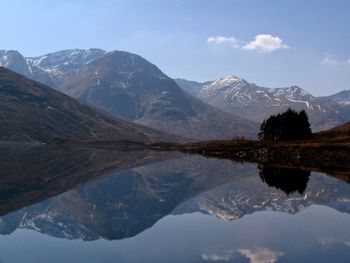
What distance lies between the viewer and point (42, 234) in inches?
1574

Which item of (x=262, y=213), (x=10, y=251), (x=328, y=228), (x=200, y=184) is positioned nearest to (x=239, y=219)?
(x=262, y=213)

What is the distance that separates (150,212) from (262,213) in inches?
544

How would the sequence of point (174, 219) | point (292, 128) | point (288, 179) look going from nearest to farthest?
point (174, 219) → point (288, 179) → point (292, 128)

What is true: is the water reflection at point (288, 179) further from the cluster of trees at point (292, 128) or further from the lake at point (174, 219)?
the cluster of trees at point (292, 128)

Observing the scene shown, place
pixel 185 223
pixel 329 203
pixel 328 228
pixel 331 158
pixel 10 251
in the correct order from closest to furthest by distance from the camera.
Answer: pixel 10 251, pixel 328 228, pixel 185 223, pixel 329 203, pixel 331 158

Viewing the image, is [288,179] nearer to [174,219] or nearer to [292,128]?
[174,219]

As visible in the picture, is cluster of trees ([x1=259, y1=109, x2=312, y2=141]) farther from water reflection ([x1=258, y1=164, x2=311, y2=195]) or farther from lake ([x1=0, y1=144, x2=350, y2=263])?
lake ([x1=0, y1=144, x2=350, y2=263])

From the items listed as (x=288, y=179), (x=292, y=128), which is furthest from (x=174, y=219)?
(x=292, y=128)

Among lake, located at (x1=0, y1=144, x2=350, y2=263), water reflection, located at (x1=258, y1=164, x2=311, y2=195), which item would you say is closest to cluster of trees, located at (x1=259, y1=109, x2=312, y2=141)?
water reflection, located at (x1=258, y1=164, x2=311, y2=195)

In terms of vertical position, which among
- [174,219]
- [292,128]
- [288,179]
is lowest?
[174,219]

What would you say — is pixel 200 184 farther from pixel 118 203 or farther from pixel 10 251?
pixel 10 251

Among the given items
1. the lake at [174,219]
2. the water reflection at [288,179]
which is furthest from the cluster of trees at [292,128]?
the lake at [174,219]

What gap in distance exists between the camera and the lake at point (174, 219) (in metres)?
32.3

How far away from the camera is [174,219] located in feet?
163
